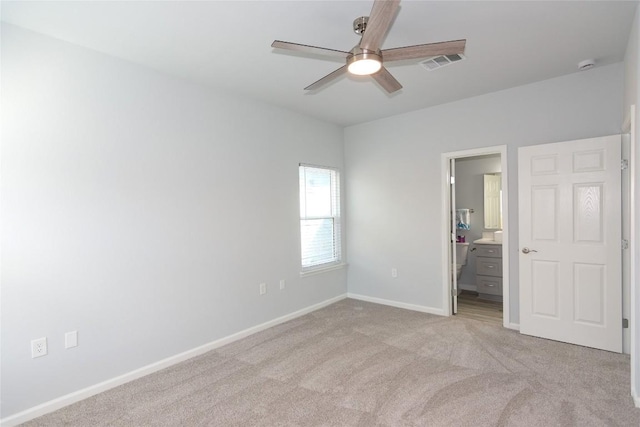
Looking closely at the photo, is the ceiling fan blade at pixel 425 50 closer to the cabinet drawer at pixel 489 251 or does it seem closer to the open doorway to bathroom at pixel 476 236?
the open doorway to bathroom at pixel 476 236

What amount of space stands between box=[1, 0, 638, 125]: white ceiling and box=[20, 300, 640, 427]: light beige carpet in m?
2.68

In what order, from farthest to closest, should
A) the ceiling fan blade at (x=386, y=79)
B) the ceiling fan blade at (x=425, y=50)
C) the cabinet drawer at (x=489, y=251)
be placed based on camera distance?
the cabinet drawer at (x=489, y=251) → the ceiling fan blade at (x=386, y=79) → the ceiling fan blade at (x=425, y=50)

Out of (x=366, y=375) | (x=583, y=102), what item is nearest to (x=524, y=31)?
(x=583, y=102)

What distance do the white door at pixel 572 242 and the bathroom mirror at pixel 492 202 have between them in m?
2.00

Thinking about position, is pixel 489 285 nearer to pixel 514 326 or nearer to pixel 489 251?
pixel 489 251

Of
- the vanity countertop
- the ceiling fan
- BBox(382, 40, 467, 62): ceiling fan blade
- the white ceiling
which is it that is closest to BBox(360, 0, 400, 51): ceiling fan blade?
the ceiling fan

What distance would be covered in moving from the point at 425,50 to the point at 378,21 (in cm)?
43

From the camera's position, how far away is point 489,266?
201 inches

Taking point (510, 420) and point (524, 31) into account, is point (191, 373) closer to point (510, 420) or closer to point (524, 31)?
point (510, 420)

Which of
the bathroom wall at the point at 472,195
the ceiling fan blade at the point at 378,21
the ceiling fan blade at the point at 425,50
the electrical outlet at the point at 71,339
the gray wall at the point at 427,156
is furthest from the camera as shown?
the bathroom wall at the point at 472,195

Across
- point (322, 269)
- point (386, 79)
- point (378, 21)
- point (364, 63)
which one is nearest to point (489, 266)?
point (322, 269)

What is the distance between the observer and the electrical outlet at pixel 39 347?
2.34 metres

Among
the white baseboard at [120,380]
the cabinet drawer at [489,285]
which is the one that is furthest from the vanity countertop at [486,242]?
the white baseboard at [120,380]

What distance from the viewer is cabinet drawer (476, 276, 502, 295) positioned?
5.02 m
